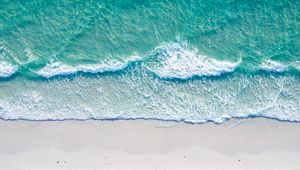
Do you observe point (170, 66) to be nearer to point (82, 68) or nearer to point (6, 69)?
point (82, 68)

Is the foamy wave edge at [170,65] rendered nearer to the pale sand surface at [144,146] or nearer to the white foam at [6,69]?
the white foam at [6,69]

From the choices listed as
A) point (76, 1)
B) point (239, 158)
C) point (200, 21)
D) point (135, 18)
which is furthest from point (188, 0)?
point (239, 158)

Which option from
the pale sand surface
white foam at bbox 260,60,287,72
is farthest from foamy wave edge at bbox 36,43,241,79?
the pale sand surface

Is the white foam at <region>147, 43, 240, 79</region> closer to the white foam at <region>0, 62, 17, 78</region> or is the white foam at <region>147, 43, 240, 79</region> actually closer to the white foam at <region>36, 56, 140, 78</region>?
the white foam at <region>36, 56, 140, 78</region>

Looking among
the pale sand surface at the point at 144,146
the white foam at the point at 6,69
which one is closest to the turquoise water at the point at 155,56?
the white foam at the point at 6,69

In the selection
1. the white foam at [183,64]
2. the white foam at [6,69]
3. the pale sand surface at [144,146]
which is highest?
the white foam at [183,64]

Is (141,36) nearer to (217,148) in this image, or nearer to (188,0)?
(188,0)
